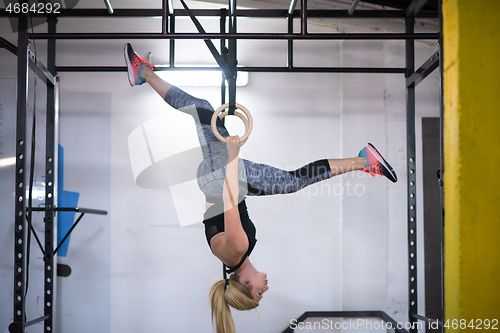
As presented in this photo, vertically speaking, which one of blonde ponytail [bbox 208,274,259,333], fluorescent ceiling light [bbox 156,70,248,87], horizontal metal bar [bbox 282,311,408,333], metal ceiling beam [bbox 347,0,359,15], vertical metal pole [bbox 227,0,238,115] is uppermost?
metal ceiling beam [bbox 347,0,359,15]

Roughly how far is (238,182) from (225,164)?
16 centimetres

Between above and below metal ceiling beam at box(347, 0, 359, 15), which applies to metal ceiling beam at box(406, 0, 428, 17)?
above

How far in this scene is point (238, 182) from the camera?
2.03 m

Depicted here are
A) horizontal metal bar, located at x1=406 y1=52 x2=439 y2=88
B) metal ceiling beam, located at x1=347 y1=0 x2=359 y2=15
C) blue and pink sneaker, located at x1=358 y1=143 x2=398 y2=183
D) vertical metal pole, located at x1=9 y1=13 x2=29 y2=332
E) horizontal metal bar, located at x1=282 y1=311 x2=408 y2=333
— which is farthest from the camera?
horizontal metal bar, located at x1=282 y1=311 x2=408 y2=333

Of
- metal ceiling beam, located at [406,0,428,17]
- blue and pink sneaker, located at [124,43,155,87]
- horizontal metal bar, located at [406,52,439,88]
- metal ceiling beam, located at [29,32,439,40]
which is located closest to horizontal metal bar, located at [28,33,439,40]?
metal ceiling beam, located at [29,32,439,40]

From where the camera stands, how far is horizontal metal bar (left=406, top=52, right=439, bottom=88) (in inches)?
82.3

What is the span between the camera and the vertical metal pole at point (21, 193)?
1.86 meters

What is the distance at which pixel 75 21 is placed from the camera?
3258mm

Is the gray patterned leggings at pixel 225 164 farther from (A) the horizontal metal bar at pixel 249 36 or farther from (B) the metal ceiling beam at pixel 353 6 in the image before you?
(B) the metal ceiling beam at pixel 353 6

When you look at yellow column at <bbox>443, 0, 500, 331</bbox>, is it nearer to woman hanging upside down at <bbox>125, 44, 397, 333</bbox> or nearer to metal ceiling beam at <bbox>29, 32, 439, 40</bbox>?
metal ceiling beam at <bbox>29, 32, 439, 40</bbox>

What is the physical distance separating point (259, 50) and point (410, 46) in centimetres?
128

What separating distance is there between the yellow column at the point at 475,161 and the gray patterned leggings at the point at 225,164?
794mm

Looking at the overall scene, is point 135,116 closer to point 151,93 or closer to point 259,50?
point 151,93

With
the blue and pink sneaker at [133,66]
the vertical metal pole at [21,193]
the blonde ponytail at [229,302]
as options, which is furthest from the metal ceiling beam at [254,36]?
the blonde ponytail at [229,302]
